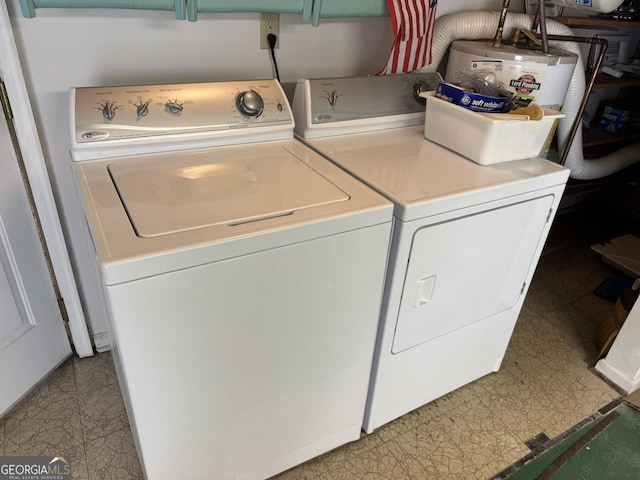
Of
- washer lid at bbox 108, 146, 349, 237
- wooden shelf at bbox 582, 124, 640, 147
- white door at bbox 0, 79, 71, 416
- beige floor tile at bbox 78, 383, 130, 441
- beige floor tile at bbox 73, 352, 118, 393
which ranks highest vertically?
washer lid at bbox 108, 146, 349, 237

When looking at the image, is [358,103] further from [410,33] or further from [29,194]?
[29,194]

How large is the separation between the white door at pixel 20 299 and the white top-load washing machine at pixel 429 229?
3.12ft

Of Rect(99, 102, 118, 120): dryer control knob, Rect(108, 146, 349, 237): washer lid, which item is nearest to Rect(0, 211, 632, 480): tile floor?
Rect(108, 146, 349, 237): washer lid

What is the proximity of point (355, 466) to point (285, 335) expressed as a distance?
2.16 ft

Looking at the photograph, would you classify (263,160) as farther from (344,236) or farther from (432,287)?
(432,287)

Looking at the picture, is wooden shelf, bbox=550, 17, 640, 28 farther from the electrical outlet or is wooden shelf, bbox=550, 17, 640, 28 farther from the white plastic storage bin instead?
the electrical outlet

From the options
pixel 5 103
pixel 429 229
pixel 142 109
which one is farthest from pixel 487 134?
pixel 5 103

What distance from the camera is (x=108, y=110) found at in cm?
133

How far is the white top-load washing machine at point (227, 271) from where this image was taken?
99cm

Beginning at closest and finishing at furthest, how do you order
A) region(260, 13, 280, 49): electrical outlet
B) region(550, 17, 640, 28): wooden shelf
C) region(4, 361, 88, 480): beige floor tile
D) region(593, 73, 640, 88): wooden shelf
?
region(4, 361, 88, 480): beige floor tile → region(260, 13, 280, 49): electrical outlet → region(550, 17, 640, 28): wooden shelf → region(593, 73, 640, 88): wooden shelf

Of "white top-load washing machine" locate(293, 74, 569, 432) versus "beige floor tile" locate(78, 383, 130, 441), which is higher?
"white top-load washing machine" locate(293, 74, 569, 432)

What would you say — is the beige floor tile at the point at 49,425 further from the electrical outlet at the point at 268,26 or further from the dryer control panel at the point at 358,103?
the electrical outlet at the point at 268,26

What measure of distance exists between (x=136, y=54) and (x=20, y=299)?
36.9 inches

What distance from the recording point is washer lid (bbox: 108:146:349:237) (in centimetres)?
105
